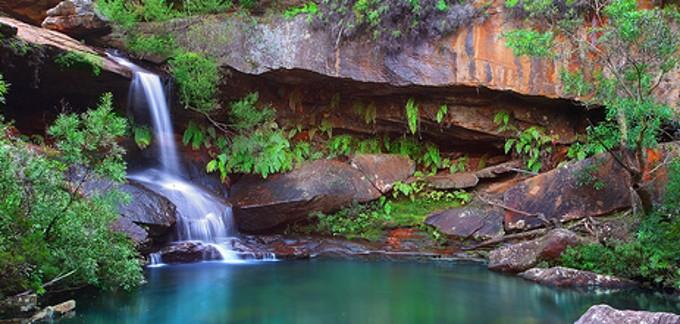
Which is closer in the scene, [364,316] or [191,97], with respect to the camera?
[364,316]

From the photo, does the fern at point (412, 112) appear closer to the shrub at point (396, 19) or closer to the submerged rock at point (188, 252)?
the shrub at point (396, 19)

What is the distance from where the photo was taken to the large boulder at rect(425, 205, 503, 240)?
12.5 metres

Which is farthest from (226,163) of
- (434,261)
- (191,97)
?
(434,261)

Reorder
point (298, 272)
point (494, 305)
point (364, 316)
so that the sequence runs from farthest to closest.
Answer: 1. point (298, 272)
2. point (494, 305)
3. point (364, 316)

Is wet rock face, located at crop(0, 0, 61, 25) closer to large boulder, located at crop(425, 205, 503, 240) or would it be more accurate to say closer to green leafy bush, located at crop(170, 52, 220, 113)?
green leafy bush, located at crop(170, 52, 220, 113)

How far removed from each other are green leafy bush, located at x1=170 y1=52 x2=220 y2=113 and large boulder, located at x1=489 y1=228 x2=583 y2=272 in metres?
7.49

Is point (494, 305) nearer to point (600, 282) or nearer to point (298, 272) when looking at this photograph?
point (600, 282)

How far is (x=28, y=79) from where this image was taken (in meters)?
13.0

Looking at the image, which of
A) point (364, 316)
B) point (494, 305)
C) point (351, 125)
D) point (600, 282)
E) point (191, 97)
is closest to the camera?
point (364, 316)

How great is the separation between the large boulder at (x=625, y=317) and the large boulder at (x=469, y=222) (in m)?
6.91

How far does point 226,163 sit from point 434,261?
585 centimetres

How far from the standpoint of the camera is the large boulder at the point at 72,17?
13.3 m

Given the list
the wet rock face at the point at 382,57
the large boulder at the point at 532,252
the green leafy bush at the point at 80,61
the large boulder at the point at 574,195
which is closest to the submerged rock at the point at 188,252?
the green leafy bush at the point at 80,61

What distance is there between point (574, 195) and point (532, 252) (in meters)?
2.26
